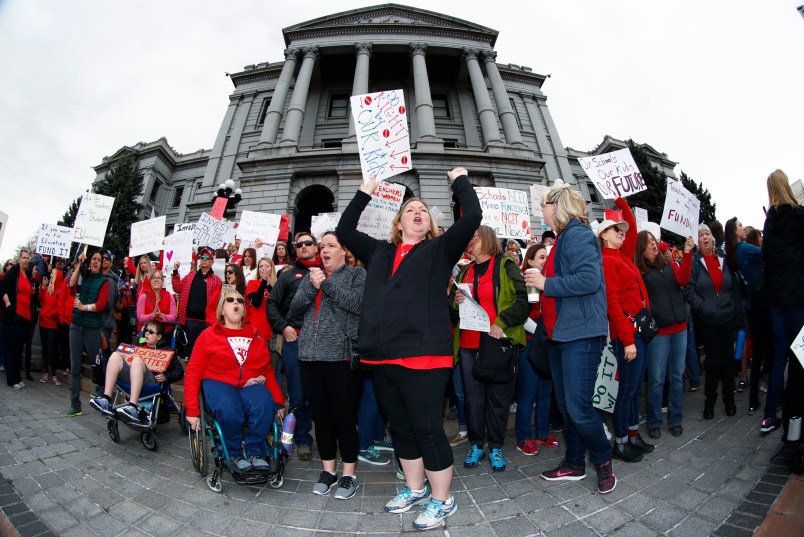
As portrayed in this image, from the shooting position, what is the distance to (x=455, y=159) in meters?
20.7

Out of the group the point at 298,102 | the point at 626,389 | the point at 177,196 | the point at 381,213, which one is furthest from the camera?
the point at 177,196

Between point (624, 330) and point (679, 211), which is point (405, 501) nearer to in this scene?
point (624, 330)

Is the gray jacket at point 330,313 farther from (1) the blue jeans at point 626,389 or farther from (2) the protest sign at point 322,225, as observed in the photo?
(2) the protest sign at point 322,225

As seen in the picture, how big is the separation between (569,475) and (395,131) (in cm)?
449

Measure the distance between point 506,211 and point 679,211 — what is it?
3.34 meters

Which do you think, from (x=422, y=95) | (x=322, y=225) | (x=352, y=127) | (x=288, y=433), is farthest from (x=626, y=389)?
(x=422, y=95)

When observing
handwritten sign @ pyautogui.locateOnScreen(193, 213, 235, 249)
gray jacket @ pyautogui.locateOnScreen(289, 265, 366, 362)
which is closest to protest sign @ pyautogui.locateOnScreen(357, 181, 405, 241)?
gray jacket @ pyautogui.locateOnScreen(289, 265, 366, 362)

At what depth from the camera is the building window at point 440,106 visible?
2697 centimetres

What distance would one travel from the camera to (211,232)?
1004 cm

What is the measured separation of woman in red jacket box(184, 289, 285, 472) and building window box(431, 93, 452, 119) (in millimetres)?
25872

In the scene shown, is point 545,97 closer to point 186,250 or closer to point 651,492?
point 186,250

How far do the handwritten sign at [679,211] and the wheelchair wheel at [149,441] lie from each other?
713 cm

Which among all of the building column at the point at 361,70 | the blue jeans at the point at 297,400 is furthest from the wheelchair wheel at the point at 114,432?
the building column at the point at 361,70

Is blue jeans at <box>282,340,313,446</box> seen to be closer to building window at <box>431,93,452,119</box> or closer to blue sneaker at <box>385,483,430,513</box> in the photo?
blue sneaker at <box>385,483,430,513</box>
